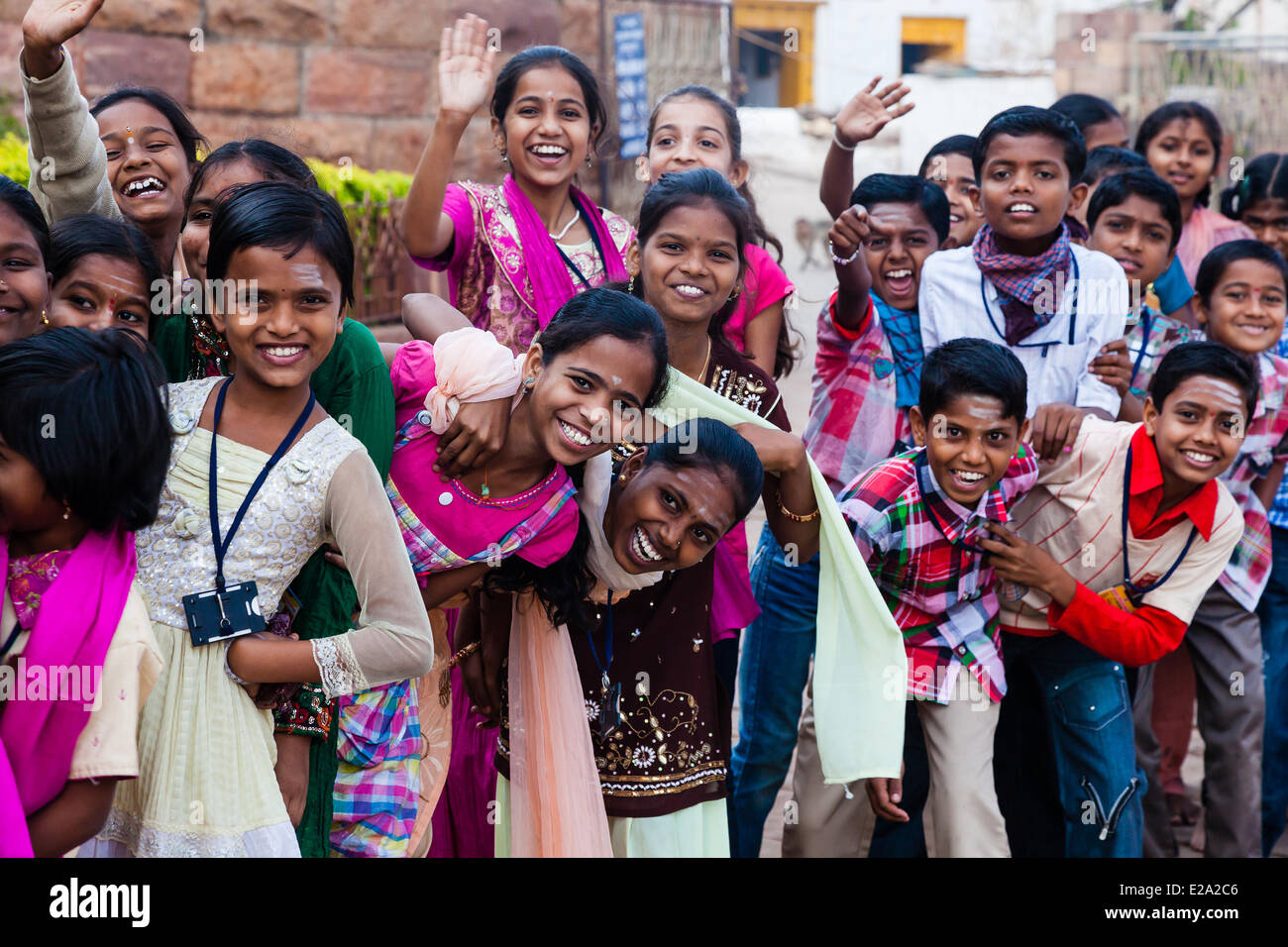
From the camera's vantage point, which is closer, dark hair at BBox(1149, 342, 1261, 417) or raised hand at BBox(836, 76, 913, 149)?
dark hair at BBox(1149, 342, 1261, 417)

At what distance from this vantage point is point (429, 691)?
2963mm

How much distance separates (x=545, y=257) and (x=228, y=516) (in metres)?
1.23

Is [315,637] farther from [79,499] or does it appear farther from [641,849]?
[641,849]

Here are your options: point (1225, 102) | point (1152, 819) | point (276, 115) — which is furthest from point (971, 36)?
point (1152, 819)

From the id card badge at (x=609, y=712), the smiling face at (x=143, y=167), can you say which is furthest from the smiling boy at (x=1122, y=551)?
the smiling face at (x=143, y=167)

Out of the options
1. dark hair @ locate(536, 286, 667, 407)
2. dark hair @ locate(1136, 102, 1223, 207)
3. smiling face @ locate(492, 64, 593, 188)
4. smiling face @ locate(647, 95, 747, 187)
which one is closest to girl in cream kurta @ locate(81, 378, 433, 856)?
dark hair @ locate(536, 286, 667, 407)

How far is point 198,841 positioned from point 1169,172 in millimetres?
4052

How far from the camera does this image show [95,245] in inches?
101

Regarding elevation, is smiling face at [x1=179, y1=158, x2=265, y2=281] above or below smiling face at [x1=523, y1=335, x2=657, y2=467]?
above

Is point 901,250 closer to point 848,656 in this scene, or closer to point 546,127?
point 546,127

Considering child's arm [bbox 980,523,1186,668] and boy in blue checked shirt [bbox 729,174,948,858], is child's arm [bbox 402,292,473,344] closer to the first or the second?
boy in blue checked shirt [bbox 729,174,948,858]

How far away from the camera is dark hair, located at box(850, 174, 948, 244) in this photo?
384cm

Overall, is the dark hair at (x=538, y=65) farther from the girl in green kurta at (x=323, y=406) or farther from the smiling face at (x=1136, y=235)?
the smiling face at (x=1136, y=235)

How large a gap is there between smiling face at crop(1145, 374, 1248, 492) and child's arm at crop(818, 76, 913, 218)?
1.04 m
